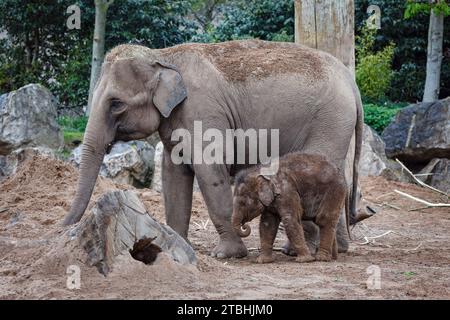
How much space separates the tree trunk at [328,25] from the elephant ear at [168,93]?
9.58 ft

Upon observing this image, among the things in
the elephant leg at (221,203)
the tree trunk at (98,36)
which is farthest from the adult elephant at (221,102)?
the tree trunk at (98,36)

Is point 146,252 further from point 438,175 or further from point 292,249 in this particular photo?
point 438,175

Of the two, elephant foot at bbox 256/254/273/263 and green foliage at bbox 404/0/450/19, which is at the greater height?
green foliage at bbox 404/0/450/19

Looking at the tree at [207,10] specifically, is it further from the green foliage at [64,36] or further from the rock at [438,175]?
the rock at [438,175]

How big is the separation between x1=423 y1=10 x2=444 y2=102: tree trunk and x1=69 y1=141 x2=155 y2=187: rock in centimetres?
977

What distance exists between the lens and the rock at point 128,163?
51.0 feet

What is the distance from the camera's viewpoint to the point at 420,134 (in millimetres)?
17812

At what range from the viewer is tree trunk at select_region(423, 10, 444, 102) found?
76.4ft

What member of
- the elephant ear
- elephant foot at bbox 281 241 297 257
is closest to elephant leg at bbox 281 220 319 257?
elephant foot at bbox 281 241 297 257

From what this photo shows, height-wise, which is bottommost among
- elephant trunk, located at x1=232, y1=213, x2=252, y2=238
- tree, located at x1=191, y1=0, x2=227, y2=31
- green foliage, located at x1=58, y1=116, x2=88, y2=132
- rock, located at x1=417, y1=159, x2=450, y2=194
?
elephant trunk, located at x1=232, y1=213, x2=252, y2=238

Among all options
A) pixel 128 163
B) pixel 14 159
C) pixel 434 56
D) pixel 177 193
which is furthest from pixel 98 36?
pixel 177 193

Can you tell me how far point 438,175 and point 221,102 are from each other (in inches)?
357

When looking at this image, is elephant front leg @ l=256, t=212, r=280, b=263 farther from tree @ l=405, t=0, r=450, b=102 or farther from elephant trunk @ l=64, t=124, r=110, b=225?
tree @ l=405, t=0, r=450, b=102
